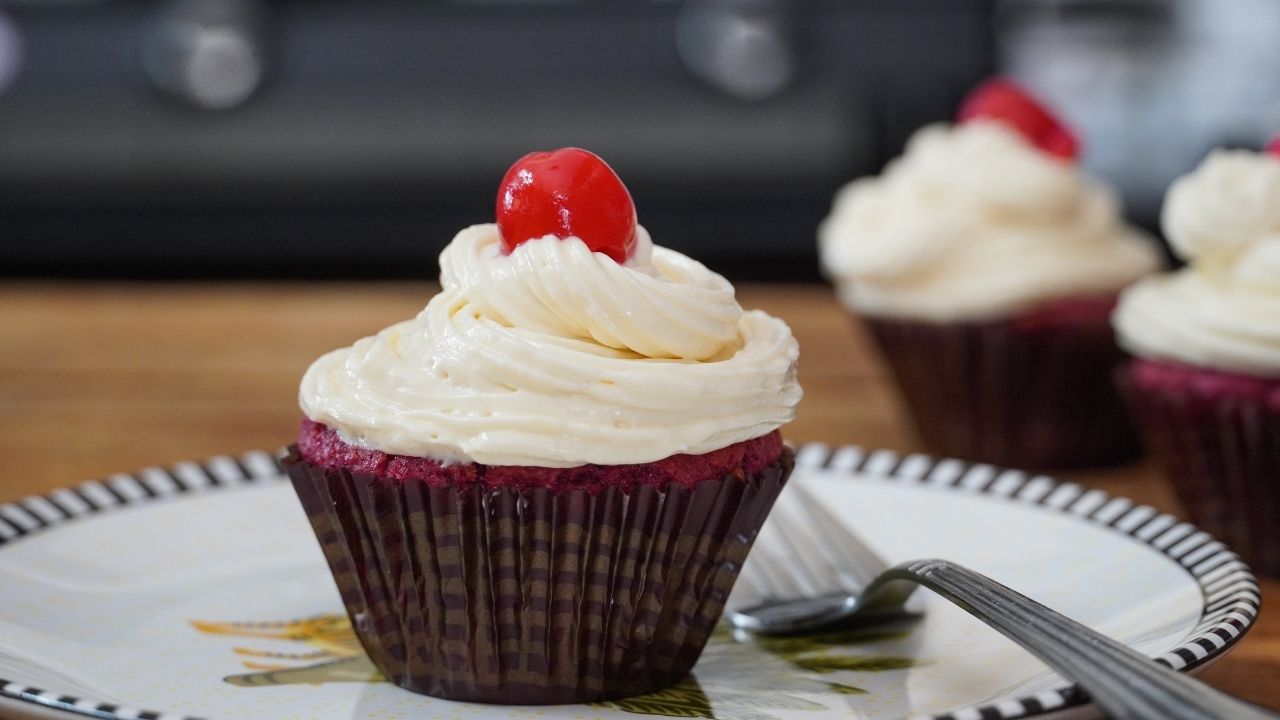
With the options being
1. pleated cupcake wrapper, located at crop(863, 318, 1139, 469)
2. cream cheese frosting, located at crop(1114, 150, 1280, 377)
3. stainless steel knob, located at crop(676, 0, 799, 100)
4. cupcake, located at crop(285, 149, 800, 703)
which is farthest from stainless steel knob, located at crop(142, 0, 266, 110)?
cupcake, located at crop(285, 149, 800, 703)

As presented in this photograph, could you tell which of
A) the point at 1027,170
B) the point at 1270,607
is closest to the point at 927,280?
the point at 1027,170

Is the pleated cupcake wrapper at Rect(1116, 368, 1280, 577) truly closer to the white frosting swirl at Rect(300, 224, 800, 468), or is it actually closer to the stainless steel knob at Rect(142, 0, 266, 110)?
the white frosting swirl at Rect(300, 224, 800, 468)

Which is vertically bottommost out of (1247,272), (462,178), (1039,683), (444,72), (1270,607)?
(1270,607)

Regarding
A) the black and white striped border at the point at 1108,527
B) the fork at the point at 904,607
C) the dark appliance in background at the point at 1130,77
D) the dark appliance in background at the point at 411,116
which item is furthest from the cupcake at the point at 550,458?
the dark appliance in background at the point at 1130,77

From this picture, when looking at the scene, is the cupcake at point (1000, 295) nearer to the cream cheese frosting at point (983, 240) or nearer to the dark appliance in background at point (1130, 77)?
the cream cheese frosting at point (983, 240)

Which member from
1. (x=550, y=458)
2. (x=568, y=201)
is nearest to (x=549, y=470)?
(x=550, y=458)

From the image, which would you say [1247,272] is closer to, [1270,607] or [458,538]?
[1270,607]

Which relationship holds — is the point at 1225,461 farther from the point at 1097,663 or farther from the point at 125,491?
the point at 125,491
